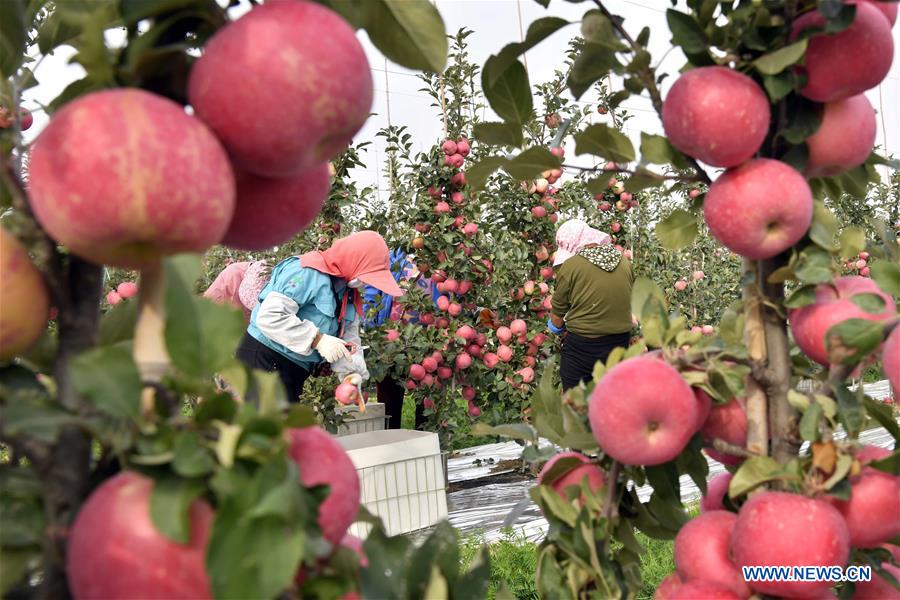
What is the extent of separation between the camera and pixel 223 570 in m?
0.36

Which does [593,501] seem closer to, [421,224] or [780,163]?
[780,163]

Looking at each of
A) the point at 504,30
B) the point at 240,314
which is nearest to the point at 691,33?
the point at 240,314

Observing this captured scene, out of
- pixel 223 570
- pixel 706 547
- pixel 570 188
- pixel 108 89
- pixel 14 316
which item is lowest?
pixel 570 188

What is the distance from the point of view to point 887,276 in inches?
29.6

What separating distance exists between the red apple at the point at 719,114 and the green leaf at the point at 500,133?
0.61 feet

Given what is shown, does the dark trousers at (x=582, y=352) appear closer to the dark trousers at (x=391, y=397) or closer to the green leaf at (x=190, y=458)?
the dark trousers at (x=391, y=397)

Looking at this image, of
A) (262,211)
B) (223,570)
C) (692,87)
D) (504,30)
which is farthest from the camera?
(504,30)

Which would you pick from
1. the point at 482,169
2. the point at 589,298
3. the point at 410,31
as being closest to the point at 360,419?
the point at 589,298

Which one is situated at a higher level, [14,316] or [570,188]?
[14,316]

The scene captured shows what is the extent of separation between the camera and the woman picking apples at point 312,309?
3.16 metres

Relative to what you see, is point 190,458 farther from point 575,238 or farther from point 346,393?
point 575,238

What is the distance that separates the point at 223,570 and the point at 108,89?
259mm

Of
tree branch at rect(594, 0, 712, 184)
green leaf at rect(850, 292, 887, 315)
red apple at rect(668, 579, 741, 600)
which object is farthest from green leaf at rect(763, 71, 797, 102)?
red apple at rect(668, 579, 741, 600)

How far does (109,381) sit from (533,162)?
620 mm
